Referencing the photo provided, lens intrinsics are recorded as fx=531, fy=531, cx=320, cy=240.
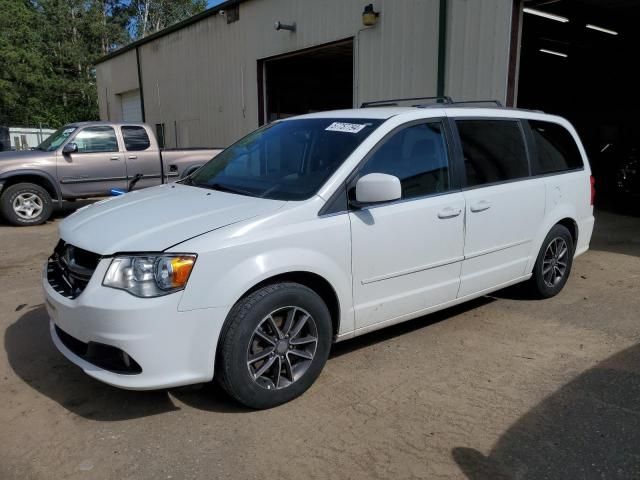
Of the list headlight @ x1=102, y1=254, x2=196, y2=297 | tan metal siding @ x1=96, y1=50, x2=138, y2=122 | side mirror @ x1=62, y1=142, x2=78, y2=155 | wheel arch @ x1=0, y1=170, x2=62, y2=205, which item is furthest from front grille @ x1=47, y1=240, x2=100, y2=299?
tan metal siding @ x1=96, y1=50, x2=138, y2=122

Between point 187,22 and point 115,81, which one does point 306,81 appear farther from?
point 115,81

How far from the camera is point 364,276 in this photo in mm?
3447

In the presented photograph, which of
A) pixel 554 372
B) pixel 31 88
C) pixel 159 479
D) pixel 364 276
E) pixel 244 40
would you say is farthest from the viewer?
pixel 31 88

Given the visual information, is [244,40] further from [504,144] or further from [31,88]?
[31,88]

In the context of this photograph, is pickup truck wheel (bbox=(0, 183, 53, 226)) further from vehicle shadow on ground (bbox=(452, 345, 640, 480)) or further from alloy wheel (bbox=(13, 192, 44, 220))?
vehicle shadow on ground (bbox=(452, 345, 640, 480))

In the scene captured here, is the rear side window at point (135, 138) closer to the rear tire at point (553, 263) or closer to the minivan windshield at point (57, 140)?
the minivan windshield at point (57, 140)

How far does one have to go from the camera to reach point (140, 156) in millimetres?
10430

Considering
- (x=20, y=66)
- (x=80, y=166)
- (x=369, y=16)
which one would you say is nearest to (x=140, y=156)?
(x=80, y=166)

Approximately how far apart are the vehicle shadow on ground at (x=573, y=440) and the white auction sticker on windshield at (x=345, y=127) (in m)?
2.14

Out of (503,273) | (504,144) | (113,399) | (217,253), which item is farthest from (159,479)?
(504,144)

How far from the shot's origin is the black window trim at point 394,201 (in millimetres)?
3318

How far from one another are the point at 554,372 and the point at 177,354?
2560mm

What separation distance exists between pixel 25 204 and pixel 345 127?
8018 mm

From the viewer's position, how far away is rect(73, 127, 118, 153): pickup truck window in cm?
998
